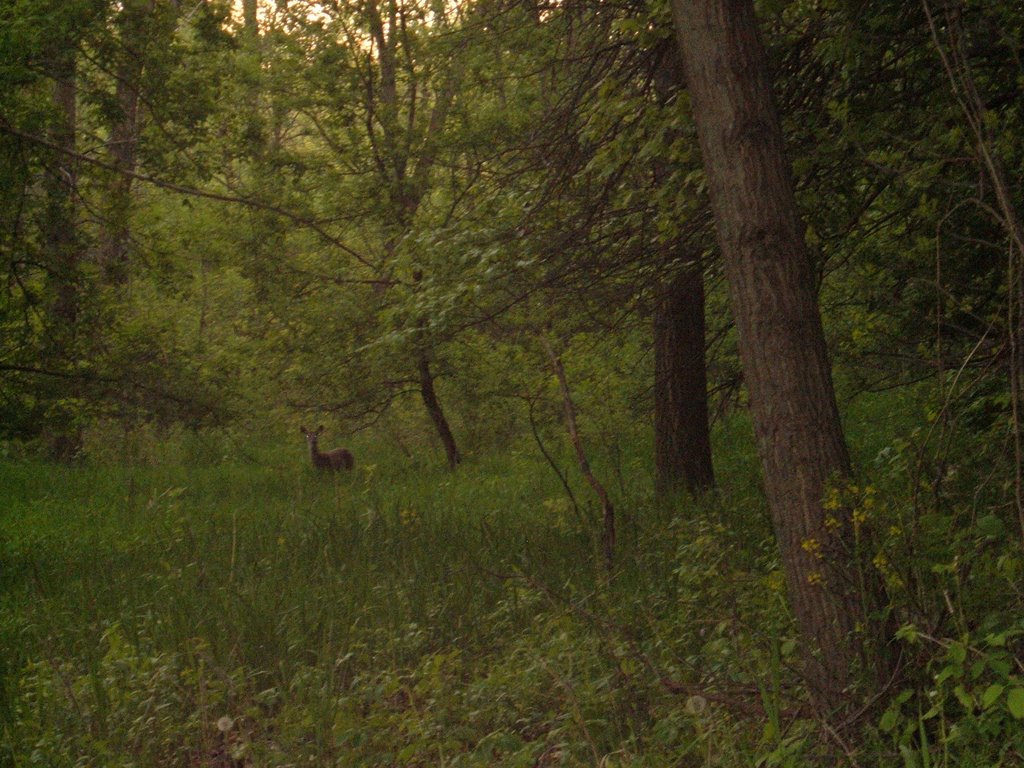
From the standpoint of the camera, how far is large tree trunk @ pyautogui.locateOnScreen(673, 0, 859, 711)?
4.77 metres

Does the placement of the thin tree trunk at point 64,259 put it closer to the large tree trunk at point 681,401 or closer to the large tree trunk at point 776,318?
the large tree trunk at point 681,401

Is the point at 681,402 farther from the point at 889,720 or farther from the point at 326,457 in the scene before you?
the point at 326,457

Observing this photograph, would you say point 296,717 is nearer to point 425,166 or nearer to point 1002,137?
point 1002,137

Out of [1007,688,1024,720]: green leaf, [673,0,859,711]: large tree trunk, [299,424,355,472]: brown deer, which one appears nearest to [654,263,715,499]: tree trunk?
[673,0,859,711]: large tree trunk

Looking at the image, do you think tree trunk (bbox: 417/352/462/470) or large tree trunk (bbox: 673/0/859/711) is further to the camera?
tree trunk (bbox: 417/352/462/470)

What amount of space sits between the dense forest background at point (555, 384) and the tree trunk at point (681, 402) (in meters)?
0.04

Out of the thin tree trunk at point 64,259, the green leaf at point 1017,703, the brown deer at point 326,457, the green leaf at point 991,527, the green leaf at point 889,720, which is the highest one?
the thin tree trunk at point 64,259

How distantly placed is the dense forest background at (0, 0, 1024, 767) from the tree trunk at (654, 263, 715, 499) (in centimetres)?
4

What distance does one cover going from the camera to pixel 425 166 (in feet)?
47.2

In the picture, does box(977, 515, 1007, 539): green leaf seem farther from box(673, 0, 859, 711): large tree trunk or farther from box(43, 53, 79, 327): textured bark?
box(43, 53, 79, 327): textured bark

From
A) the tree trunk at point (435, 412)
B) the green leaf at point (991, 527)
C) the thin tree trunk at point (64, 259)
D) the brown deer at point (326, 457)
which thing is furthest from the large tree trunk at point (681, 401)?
the brown deer at point (326, 457)

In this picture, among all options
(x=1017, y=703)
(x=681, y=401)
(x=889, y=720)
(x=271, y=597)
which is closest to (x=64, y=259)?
(x=271, y=597)

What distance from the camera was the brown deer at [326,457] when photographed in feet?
51.9

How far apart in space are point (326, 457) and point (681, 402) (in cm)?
699
